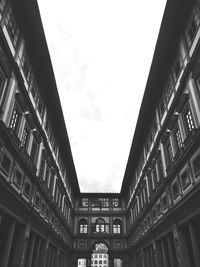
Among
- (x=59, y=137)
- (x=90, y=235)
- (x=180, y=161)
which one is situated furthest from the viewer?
(x=90, y=235)

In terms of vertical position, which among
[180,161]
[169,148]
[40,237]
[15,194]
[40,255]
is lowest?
[40,255]

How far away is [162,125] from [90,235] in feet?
108

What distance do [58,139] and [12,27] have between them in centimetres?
1843

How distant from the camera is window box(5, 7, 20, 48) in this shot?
1598cm

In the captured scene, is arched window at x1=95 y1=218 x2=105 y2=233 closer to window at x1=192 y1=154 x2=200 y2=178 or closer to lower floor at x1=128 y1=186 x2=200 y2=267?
lower floor at x1=128 y1=186 x2=200 y2=267

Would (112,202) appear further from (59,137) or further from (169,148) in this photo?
(169,148)

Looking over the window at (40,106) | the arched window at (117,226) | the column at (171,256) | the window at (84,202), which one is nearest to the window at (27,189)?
the window at (40,106)

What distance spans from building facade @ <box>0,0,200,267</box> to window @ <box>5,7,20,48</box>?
68 millimetres

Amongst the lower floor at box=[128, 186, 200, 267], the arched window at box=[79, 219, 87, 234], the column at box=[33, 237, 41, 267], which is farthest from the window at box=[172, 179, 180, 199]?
the arched window at box=[79, 219, 87, 234]

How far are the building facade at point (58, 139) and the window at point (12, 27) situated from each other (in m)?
0.07

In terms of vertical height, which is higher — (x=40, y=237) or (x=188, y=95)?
(x=188, y=95)

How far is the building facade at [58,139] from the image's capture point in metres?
15.7

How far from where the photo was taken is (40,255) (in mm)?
25109

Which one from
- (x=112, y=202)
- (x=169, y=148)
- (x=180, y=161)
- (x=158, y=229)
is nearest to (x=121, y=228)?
(x=112, y=202)
